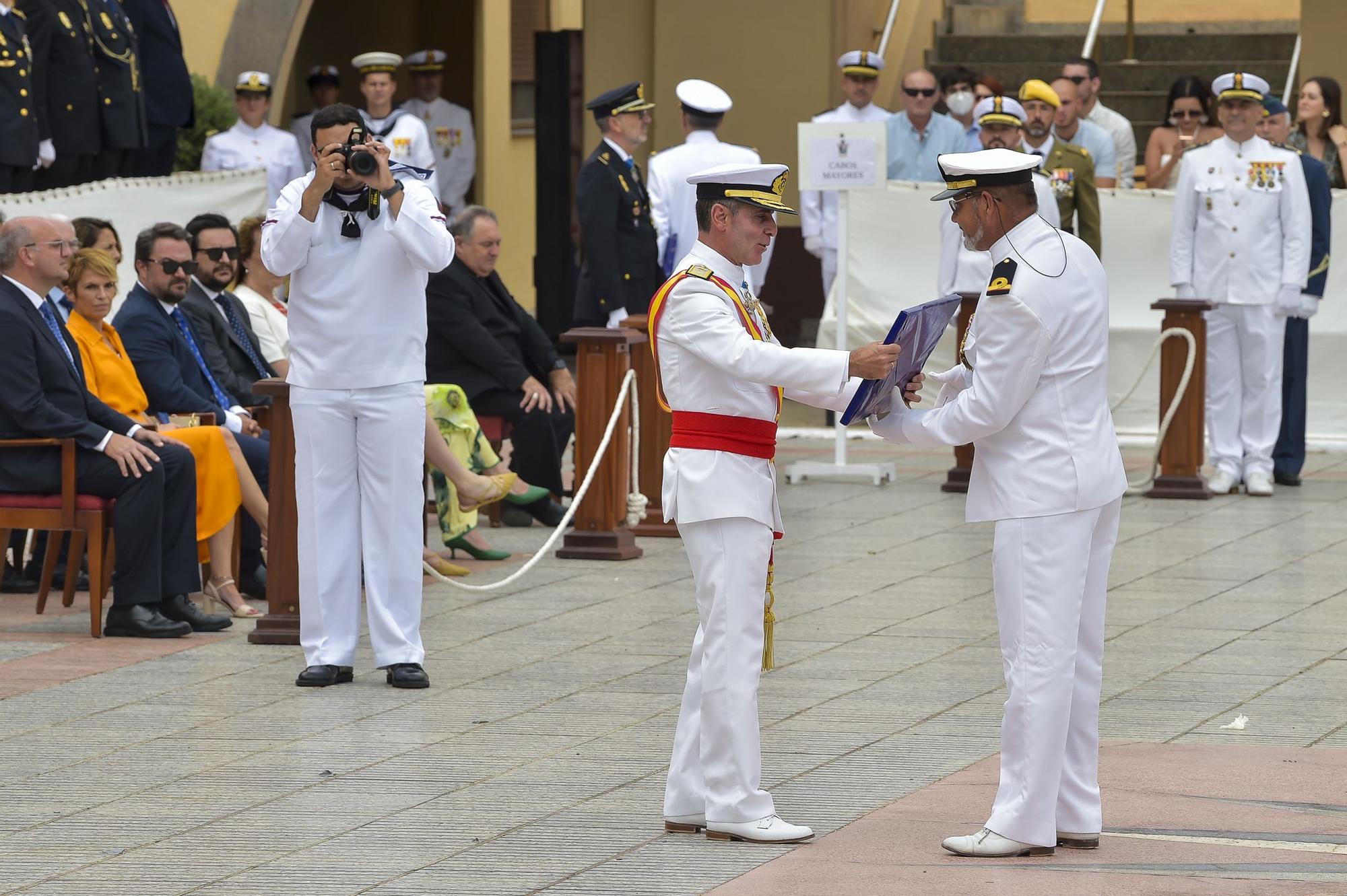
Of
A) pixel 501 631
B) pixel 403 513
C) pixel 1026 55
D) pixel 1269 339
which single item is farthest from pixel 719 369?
pixel 1026 55

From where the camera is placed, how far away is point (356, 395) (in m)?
7.23

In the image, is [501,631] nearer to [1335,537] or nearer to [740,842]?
[740,842]

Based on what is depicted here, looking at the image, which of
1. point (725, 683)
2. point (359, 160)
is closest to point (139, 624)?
point (359, 160)

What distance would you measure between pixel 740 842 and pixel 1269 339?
24.8 ft

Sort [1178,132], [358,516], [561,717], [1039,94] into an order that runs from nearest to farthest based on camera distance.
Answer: [561,717] → [358,516] → [1039,94] → [1178,132]

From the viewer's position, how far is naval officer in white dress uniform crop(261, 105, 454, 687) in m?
7.20

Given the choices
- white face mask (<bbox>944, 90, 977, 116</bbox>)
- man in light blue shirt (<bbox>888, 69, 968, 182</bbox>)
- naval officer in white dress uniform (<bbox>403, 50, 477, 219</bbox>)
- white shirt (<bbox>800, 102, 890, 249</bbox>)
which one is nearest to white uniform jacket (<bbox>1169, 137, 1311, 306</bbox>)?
man in light blue shirt (<bbox>888, 69, 968, 182</bbox>)

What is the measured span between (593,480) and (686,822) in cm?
476

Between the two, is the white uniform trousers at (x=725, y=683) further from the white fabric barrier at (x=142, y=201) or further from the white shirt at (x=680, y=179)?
the white shirt at (x=680, y=179)

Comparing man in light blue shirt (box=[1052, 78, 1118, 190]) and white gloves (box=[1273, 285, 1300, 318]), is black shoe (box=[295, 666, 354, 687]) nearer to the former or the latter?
white gloves (box=[1273, 285, 1300, 318])

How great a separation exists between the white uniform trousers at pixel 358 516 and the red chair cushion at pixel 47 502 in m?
1.21

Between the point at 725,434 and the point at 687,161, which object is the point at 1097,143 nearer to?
the point at 687,161

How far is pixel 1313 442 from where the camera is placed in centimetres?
1399

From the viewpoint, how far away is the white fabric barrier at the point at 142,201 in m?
11.5
